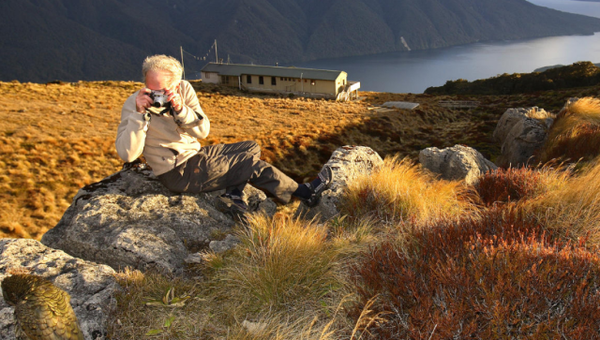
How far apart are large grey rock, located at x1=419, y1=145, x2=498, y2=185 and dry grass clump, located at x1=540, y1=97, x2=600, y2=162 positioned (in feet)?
5.27

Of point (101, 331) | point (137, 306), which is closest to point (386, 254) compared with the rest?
point (137, 306)

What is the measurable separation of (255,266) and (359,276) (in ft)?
3.31

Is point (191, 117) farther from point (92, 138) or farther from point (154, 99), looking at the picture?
point (92, 138)

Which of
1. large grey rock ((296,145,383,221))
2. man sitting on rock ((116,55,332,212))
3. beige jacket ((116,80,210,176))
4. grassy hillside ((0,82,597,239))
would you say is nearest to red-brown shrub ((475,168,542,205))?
large grey rock ((296,145,383,221))

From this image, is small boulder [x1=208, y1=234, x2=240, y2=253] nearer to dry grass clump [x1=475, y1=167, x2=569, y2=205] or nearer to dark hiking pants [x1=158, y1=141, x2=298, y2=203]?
dark hiking pants [x1=158, y1=141, x2=298, y2=203]

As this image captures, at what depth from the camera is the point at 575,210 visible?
11.3ft

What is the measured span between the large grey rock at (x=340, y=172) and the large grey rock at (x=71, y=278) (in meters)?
2.56

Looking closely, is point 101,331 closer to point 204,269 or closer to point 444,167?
point 204,269

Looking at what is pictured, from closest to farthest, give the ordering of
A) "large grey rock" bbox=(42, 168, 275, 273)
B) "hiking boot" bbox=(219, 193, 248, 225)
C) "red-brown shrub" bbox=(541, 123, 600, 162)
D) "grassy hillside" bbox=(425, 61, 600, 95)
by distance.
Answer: "large grey rock" bbox=(42, 168, 275, 273), "hiking boot" bbox=(219, 193, 248, 225), "red-brown shrub" bbox=(541, 123, 600, 162), "grassy hillside" bbox=(425, 61, 600, 95)

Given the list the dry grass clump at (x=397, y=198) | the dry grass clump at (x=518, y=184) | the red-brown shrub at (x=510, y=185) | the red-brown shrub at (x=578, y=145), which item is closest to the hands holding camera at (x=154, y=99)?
the dry grass clump at (x=397, y=198)

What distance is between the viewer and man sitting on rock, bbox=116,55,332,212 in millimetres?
4430

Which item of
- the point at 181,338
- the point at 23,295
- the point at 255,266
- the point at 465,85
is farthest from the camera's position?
the point at 465,85

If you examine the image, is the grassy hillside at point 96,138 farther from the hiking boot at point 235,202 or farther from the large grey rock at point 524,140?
the hiking boot at point 235,202

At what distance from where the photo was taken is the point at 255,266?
3.35 metres
